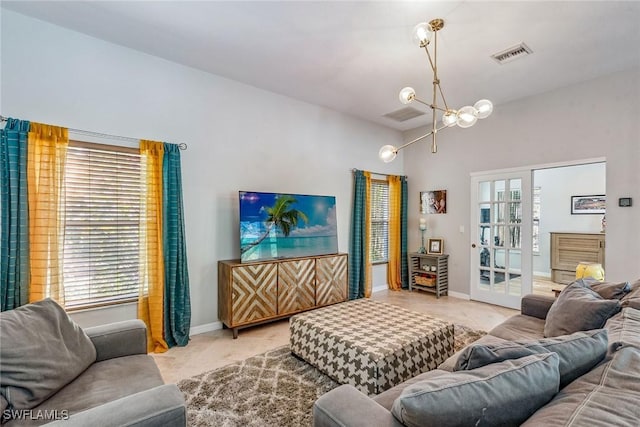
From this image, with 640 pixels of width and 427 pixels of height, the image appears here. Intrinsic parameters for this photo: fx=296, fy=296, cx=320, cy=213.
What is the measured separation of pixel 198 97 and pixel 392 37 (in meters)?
2.19

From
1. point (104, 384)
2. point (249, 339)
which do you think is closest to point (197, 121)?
point (249, 339)

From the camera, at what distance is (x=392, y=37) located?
2.72m

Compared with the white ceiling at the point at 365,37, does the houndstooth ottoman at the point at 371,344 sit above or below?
below

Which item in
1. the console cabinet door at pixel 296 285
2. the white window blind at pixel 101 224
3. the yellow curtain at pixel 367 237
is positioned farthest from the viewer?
the yellow curtain at pixel 367 237

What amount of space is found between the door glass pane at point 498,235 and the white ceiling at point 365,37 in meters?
1.96

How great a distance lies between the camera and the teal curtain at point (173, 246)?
10.1 ft

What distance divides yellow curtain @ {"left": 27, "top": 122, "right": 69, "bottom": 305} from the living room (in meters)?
0.23

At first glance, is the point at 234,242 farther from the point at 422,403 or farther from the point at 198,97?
the point at 422,403

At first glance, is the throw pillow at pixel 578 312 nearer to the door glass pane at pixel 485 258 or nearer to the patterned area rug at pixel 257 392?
the patterned area rug at pixel 257 392

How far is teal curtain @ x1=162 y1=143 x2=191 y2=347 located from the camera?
3064mm

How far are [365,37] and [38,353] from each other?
317 centimetres

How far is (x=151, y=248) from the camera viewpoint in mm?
2992

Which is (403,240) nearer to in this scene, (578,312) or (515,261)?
(515,261)

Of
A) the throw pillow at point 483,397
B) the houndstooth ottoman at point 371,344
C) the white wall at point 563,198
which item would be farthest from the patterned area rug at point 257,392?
the white wall at point 563,198
